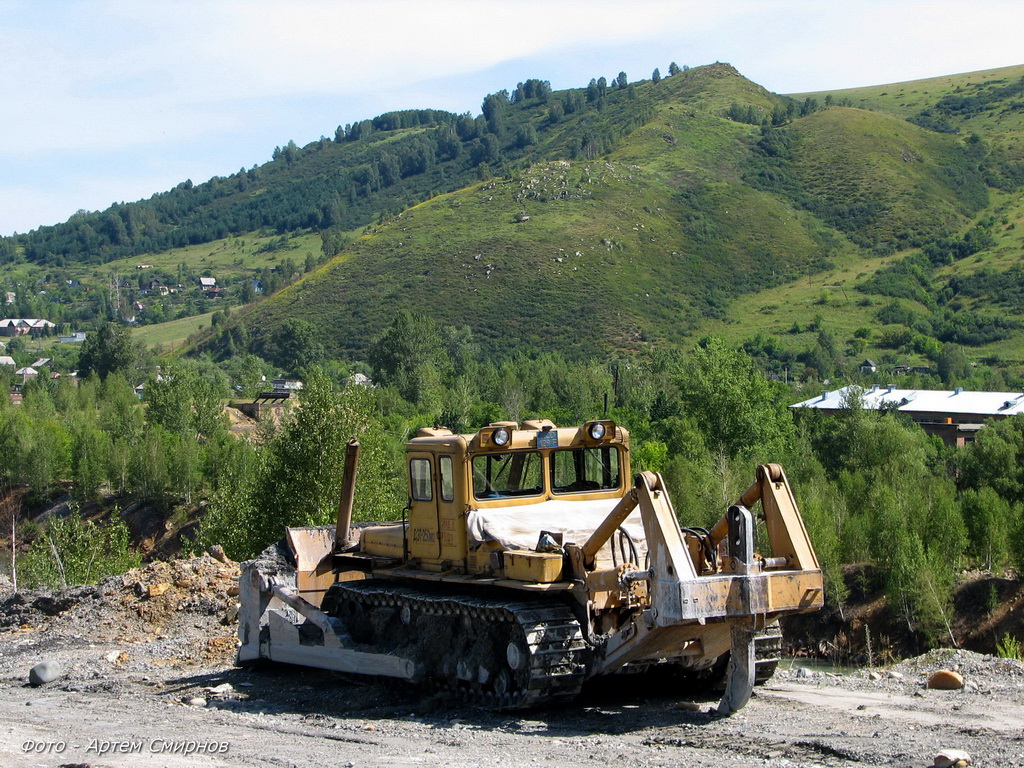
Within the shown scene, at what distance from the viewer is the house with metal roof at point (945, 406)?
79625 millimetres

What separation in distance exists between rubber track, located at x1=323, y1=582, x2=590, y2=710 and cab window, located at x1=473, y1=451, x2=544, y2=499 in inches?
55.2

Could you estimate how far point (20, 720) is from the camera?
521 inches

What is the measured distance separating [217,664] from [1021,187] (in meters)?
175

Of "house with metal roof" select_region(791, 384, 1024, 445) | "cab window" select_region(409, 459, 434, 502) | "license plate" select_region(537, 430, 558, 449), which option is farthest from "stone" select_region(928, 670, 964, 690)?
"house with metal roof" select_region(791, 384, 1024, 445)

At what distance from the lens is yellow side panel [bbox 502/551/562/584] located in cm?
1248

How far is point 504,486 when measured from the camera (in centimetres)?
1425

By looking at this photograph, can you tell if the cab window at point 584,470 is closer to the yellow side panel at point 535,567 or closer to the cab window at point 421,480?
the cab window at point 421,480

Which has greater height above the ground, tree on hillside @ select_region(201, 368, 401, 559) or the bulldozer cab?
the bulldozer cab

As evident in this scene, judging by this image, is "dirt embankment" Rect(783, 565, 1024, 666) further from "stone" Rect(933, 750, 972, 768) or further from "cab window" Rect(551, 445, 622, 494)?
"stone" Rect(933, 750, 972, 768)

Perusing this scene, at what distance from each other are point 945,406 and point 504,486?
76616mm

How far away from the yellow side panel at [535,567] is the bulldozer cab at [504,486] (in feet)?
1.42

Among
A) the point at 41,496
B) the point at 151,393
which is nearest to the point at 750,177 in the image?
the point at 151,393

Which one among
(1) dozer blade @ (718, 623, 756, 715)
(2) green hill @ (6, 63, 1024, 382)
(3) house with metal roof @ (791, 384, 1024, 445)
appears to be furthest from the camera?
(2) green hill @ (6, 63, 1024, 382)

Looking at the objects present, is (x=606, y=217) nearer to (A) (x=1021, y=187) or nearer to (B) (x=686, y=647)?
(A) (x=1021, y=187)
